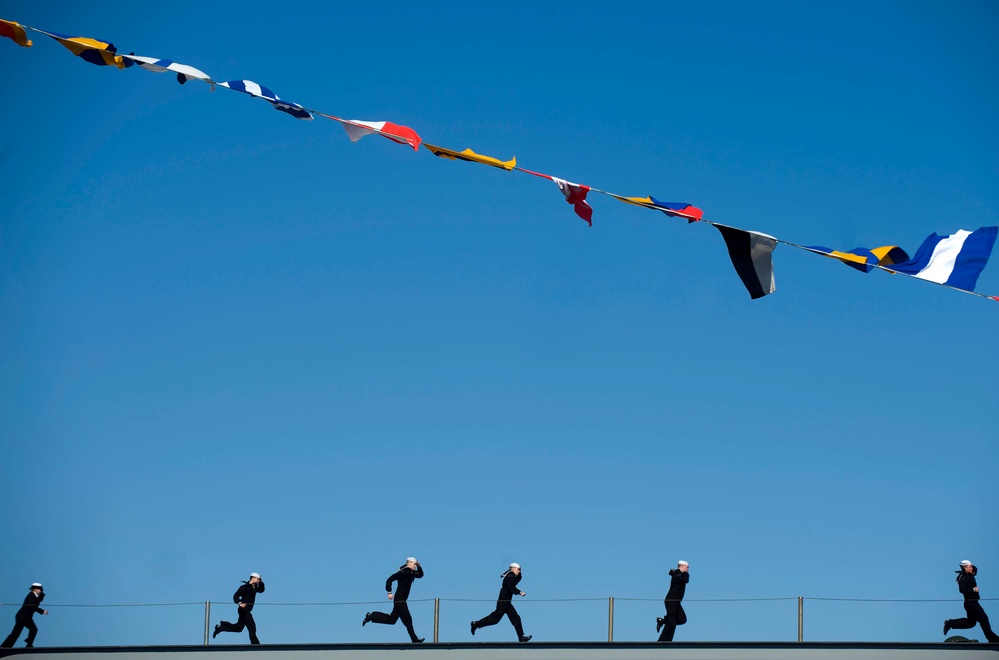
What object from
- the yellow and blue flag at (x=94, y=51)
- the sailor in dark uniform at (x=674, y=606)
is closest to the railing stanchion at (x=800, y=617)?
the sailor in dark uniform at (x=674, y=606)

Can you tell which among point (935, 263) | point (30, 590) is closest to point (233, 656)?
point (30, 590)

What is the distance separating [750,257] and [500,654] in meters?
8.46

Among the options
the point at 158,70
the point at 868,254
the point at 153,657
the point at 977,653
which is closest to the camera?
the point at 158,70

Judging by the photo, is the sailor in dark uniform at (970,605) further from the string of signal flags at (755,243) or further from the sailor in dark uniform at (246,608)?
the sailor in dark uniform at (246,608)

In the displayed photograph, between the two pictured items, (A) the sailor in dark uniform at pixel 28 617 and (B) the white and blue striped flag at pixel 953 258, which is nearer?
(B) the white and blue striped flag at pixel 953 258

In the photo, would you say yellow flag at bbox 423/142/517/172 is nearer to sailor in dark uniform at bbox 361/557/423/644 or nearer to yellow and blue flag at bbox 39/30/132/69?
yellow and blue flag at bbox 39/30/132/69

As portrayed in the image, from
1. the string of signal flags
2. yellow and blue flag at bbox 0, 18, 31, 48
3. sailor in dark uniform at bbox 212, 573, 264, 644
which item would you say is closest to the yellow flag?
the string of signal flags

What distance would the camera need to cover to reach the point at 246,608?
23.5 m

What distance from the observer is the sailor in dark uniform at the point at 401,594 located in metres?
23.3

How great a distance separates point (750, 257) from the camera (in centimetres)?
1859

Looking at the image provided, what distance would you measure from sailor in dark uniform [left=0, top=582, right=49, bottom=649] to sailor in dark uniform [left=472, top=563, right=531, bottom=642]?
7.86m

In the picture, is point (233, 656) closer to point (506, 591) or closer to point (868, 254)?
point (506, 591)

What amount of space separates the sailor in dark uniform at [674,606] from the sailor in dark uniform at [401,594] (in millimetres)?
4174

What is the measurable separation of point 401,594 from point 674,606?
4648 millimetres
